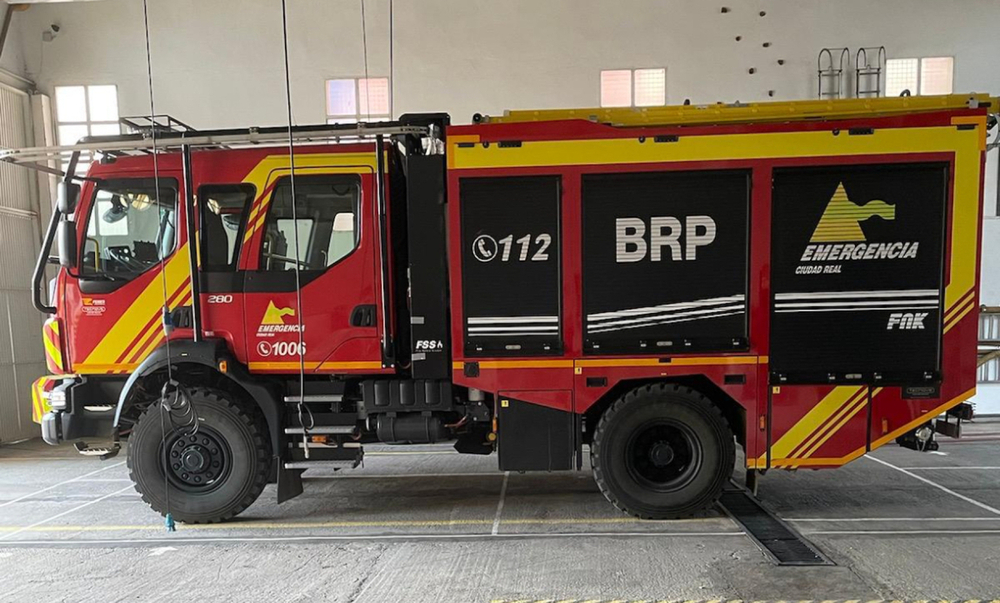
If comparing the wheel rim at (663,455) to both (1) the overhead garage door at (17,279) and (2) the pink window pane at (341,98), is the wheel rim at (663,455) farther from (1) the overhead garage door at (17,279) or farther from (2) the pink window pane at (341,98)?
(1) the overhead garage door at (17,279)

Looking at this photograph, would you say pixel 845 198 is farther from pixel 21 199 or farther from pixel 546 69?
pixel 21 199

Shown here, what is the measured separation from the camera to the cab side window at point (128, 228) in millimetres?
4633

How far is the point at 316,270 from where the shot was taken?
452 cm

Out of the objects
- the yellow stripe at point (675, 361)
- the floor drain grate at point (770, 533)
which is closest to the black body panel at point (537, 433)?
the yellow stripe at point (675, 361)

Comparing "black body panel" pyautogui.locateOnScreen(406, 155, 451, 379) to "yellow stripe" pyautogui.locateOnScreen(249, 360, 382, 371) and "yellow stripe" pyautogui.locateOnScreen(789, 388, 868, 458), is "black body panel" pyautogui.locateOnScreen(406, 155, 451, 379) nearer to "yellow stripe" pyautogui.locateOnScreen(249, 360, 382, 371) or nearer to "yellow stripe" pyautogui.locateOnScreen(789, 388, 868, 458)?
"yellow stripe" pyautogui.locateOnScreen(249, 360, 382, 371)

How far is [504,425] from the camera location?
4508 mm

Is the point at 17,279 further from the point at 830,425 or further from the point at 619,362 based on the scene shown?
the point at 830,425

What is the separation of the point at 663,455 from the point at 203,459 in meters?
3.88

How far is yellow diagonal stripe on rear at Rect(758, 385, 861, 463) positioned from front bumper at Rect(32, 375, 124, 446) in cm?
561

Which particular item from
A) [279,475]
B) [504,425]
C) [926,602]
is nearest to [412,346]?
[504,425]

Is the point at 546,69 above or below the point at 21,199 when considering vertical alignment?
above

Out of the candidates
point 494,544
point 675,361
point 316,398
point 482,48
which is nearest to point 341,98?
point 482,48

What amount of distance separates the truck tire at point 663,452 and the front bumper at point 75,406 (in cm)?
426

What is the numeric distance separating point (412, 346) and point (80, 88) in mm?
9067
